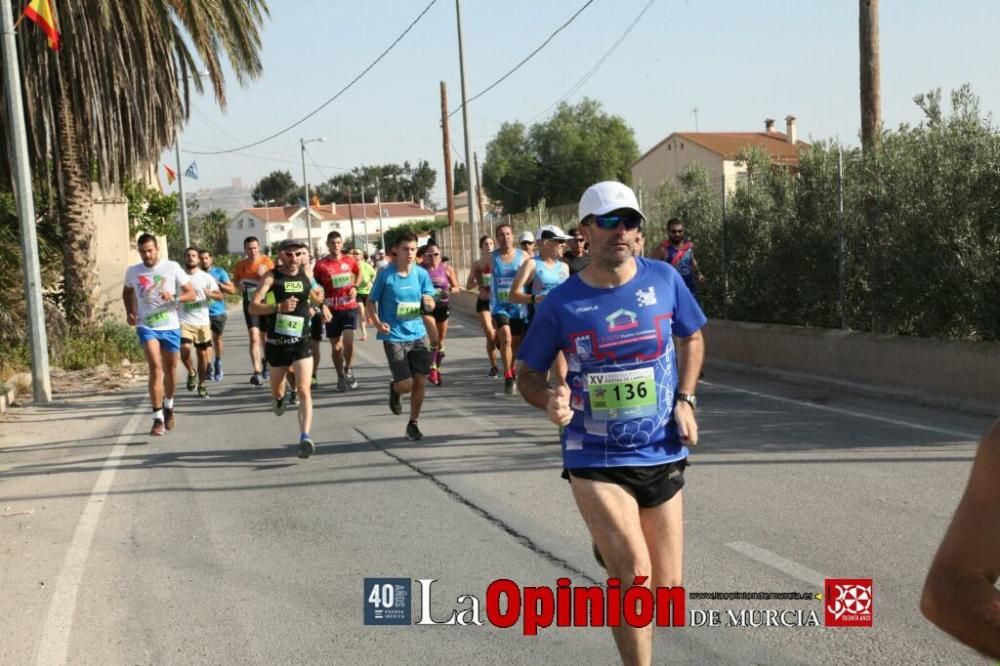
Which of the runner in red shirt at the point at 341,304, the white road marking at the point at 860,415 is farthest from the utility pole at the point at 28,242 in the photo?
the white road marking at the point at 860,415

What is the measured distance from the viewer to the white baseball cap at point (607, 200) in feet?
14.0

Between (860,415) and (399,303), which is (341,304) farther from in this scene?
(860,415)

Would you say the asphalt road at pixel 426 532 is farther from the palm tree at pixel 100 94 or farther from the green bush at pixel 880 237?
the palm tree at pixel 100 94

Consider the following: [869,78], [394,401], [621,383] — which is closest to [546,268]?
[394,401]

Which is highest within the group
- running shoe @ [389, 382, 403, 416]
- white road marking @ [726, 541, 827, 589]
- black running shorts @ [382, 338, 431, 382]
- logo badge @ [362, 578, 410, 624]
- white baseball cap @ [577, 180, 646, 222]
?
white baseball cap @ [577, 180, 646, 222]

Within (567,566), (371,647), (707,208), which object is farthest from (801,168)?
(371,647)

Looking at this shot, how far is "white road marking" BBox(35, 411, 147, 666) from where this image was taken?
5.09m

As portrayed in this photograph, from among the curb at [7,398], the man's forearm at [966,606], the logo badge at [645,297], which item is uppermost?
the logo badge at [645,297]

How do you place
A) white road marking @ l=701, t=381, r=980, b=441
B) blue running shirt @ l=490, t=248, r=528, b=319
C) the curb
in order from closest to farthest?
white road marking @ l=701, t=381, r=980, b=441
blue running shirt @ l=490, t=248, r=528, b=319
the curb

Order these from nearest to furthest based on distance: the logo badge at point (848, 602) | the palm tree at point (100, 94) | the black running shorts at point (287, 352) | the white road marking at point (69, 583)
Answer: the logo badge at point (848, 602) < the white road marking at point (69, 583) < the black running shorts at point (287, 352) < the palm tree at point (100, 94)

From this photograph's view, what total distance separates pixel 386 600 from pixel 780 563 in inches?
80.2

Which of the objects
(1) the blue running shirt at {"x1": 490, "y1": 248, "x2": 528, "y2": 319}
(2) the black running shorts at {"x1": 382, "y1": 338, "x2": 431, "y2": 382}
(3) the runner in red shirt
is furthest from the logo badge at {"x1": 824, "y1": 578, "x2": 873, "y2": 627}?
(3) the runner in red shirt

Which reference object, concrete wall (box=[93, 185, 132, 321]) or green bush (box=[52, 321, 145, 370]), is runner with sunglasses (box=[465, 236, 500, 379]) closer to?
green bush (box=[52, 321, 145, 370])

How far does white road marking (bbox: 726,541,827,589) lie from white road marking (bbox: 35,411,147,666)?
3.45m
